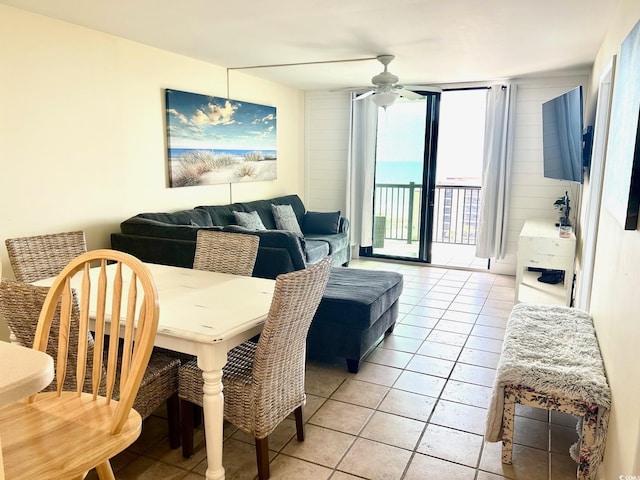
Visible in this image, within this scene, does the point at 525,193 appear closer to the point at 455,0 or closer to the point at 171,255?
the point at 455,0

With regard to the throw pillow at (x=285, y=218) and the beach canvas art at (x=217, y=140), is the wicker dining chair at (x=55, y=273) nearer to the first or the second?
the beach canvas art at (x=217, y=140)

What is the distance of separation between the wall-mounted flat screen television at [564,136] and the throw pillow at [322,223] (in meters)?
2.50

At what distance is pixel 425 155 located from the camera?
608cm

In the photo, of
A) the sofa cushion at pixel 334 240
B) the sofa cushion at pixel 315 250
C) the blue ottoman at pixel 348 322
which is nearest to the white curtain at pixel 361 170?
the sofa cushion at pixel 334 240

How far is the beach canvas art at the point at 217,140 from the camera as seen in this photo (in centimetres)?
443

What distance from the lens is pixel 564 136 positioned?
11.9 feet

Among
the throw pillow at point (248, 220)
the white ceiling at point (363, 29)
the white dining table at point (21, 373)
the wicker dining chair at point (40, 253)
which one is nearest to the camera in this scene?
the white dining table at point (21, 373)

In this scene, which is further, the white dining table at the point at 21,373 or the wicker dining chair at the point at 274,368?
the wicker dining chair at the point at 274,368

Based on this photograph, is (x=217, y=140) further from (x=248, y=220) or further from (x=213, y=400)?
(x=213, y=400)

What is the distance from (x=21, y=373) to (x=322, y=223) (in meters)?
5.07

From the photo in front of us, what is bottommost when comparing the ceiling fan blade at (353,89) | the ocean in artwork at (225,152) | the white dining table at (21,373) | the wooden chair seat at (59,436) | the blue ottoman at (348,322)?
the blue ottoman at (348,322)

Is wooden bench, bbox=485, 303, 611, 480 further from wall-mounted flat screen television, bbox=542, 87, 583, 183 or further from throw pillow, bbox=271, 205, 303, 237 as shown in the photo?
throw pillow, bbox=271, 205, 303, 237

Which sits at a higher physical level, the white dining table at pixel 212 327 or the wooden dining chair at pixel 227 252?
the wooden dining chair at pixel 227 252

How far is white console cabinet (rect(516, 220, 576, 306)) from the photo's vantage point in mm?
4008
